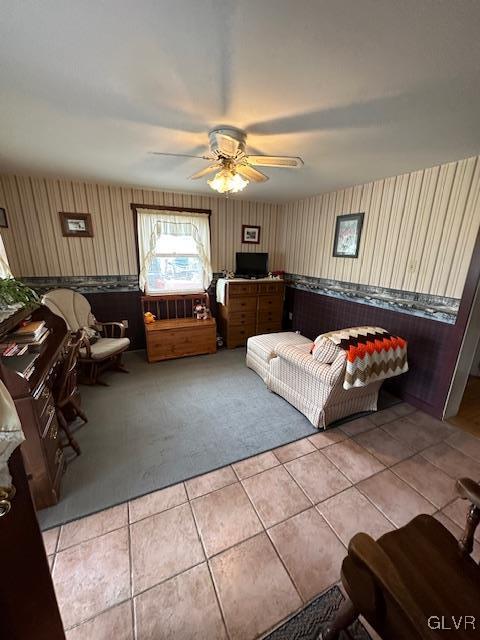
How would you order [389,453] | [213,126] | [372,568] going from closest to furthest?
[372,568] → [213,126] → [389,453]

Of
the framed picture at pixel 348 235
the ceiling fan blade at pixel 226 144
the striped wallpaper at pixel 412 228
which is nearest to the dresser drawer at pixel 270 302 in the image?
the striped wallpaper at pixel 412 228

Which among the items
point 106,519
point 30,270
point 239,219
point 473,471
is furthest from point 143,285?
point 473,471

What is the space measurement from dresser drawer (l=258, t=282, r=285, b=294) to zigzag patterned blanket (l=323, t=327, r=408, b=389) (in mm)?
2041

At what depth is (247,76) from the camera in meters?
1.24

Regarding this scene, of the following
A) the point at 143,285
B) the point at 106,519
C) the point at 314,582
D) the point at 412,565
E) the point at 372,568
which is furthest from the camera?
the point at 143,285

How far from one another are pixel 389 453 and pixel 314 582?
1.20 m

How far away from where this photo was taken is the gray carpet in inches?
69.2

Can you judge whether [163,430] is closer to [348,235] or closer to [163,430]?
[163,430]

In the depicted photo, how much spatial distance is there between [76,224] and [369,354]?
376cm

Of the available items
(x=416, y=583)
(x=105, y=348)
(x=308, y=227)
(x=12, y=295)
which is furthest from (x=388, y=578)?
(x=308, y=227)

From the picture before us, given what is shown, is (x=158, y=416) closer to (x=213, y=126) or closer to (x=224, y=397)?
(x=224, y=397)

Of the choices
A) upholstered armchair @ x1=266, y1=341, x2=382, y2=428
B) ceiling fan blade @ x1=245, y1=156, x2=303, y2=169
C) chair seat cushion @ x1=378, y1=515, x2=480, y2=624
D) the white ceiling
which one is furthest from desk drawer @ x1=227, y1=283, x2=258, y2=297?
chair seat cushion @ x1=378, y1=515, x2=480, y2=624

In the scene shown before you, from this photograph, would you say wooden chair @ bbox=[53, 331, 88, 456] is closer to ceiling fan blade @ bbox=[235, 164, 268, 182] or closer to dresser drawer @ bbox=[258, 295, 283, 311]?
ceiling fan blade @ bbox=[235, 164, 268, 182]

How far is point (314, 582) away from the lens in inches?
49.6
